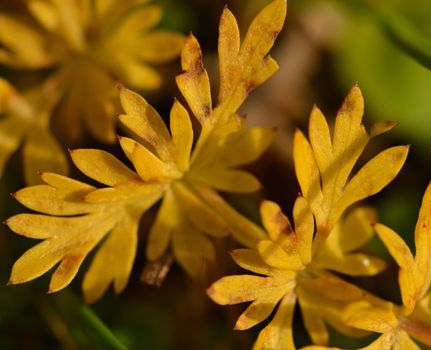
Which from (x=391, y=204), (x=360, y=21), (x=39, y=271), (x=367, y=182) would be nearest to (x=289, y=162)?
(x=391, y=204)

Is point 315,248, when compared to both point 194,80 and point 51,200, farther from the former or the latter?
point 51,200

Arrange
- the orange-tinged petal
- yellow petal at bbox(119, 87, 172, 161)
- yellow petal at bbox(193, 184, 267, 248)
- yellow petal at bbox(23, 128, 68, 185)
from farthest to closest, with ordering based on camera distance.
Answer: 1. yellow petal at bbox(23, 128, 68, 185)
2. yellow petal at bbox(193, 184, 267, 248)
3. yellow petal at bbox(119, 87, 172, 161)
4. the orange-tinged petal

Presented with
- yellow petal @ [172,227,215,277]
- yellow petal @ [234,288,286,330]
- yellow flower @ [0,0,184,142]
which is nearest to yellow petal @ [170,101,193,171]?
yellow petal @ [172,227,215,277]

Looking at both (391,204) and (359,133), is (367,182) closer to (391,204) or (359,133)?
(359,133)

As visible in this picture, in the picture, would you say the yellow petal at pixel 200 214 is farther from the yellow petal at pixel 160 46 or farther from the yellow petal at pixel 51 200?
the yellow petal at pixel 160 46

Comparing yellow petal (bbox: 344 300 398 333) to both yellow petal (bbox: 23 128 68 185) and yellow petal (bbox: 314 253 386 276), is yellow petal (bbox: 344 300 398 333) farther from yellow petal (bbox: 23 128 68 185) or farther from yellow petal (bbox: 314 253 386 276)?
yellow petal (bbox: 23 128 68 185)

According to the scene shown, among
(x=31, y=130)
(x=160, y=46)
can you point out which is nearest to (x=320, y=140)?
(x=160, y=46)
